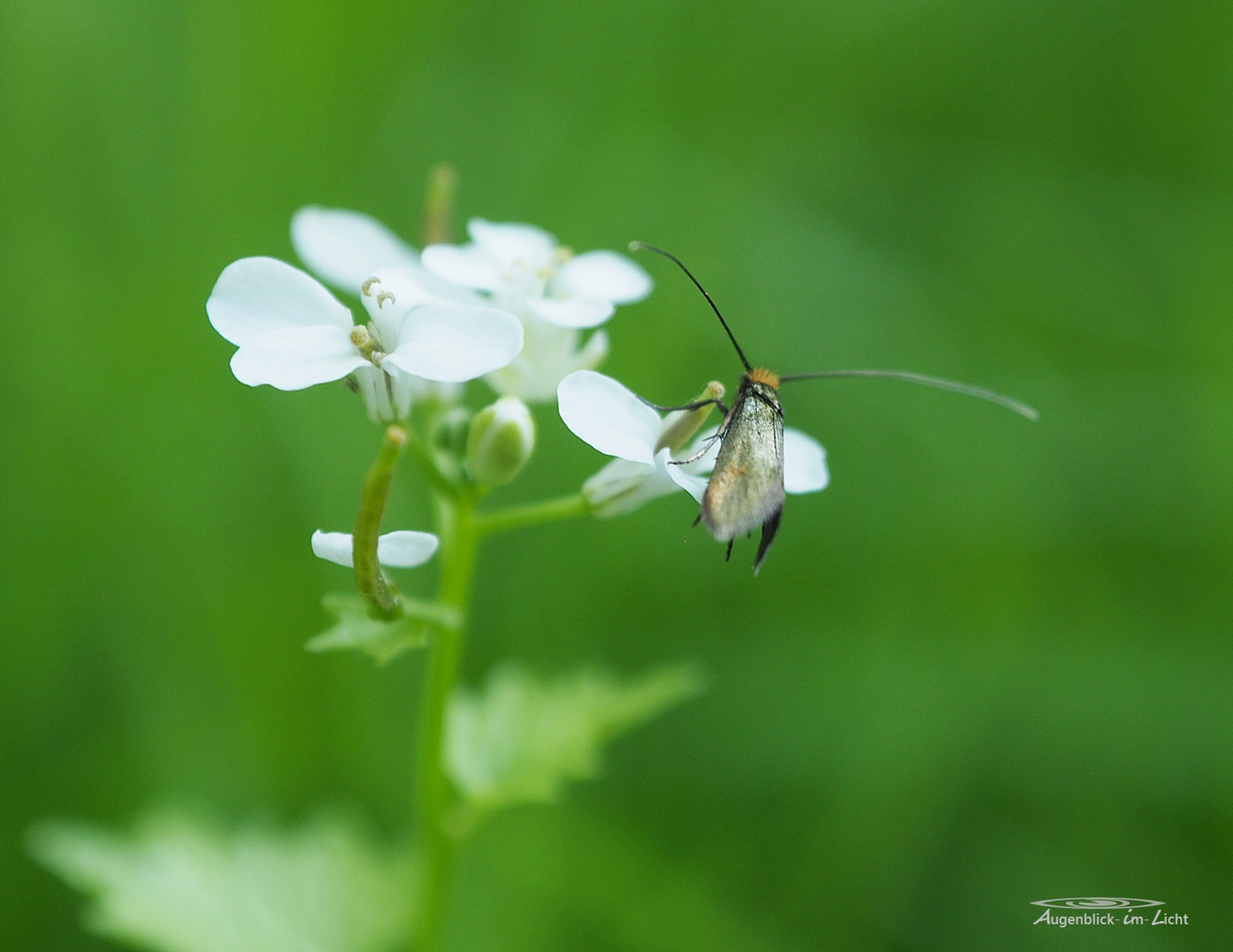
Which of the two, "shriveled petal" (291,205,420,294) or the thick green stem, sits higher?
"shriveled petal" (291,205,420,294)

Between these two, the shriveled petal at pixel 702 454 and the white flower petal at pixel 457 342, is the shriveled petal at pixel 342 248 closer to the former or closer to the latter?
the white flower petal at pixel 457 342

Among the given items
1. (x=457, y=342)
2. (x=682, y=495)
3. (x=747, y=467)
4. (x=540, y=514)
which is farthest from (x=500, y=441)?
(x=682, y=495)

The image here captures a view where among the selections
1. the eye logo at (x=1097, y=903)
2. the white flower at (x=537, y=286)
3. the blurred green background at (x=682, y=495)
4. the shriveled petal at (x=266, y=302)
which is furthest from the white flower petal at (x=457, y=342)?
the eye logo at (x=1097, y=903)

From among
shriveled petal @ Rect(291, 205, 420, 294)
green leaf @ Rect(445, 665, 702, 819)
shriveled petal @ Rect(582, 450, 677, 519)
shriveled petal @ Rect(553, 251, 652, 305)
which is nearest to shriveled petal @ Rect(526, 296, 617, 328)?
shriveled petal @ Rect(553, 251, 652, 305)

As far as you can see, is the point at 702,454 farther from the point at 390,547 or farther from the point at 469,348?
the point at 390,547

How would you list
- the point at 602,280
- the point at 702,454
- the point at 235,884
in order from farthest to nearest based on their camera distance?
the point at 235,884, the point at 602,280, the point at 702,454

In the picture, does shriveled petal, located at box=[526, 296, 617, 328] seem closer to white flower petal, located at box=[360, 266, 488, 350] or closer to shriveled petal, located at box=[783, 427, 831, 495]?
white flower petal, located at box=[360, 266, 488, 350]
